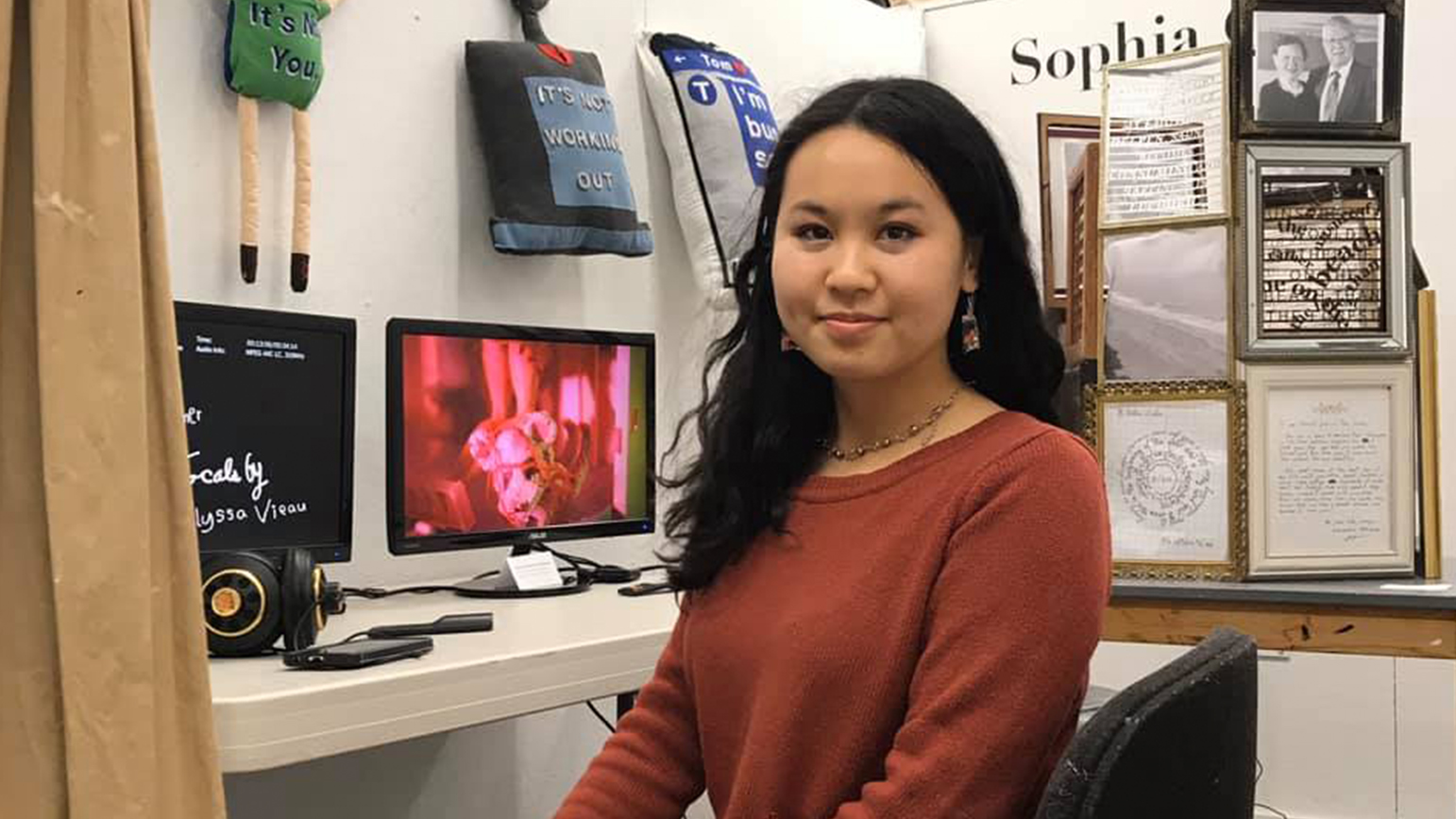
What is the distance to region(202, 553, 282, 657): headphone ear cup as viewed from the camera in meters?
1.62

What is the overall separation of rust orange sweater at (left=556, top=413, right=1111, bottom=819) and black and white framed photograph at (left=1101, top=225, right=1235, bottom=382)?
1152mm

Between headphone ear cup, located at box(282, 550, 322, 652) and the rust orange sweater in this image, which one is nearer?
the rust orange sweater

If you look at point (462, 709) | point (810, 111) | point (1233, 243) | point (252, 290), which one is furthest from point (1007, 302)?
point (252, 290)

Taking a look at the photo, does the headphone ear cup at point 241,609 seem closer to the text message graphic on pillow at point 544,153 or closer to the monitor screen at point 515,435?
the monitor screen at point 515,435

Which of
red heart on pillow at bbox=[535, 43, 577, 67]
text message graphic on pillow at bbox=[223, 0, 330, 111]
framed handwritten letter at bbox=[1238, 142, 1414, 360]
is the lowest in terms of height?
framed handwritten letter at bbox=[1238, 142, 1414, 360]

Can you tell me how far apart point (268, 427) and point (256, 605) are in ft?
1.08

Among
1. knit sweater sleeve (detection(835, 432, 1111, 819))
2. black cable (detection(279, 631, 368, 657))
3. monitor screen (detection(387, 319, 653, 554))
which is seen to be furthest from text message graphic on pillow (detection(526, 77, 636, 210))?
knit sweater sleeve (detection(835, 432, 1111, 819))

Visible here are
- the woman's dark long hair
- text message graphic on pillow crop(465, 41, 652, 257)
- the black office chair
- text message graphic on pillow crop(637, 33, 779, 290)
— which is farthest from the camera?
text message graphic on pillow crop(637, 33, 779, 290)

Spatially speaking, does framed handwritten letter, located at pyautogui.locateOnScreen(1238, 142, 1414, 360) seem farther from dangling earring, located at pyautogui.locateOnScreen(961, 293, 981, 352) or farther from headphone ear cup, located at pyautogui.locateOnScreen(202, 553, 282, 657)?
headphone ear cup, located at pyautogui.locateOnScreen(202, 553, 282, 657)

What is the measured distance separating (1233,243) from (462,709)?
1.26 meters

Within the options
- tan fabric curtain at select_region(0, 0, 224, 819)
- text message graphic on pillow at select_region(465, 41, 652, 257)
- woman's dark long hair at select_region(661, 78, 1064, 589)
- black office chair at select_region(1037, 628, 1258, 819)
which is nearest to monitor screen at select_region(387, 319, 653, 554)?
text message graphic on pillow at select_region(465, 41, 652, 257)

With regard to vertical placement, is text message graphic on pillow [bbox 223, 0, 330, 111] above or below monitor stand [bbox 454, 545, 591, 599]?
above

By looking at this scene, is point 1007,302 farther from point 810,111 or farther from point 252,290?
point 252,290

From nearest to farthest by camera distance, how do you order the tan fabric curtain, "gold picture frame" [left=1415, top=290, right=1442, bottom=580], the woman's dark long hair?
the woman's dark long hair < the tan fabric curtain < "gold picture frame" [left=1415, top=290, right=1442, bottom=580]
